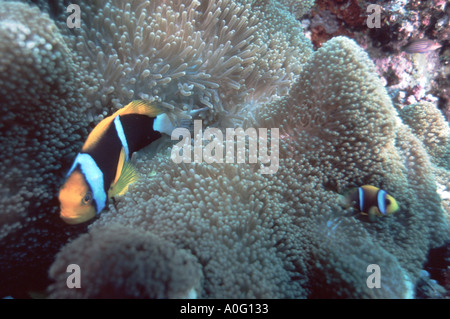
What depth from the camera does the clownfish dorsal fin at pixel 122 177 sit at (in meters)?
1.43

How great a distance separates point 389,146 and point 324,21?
7.95ft

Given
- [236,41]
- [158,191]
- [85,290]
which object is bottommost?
[85,290]

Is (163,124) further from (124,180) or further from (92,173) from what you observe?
(92,173)

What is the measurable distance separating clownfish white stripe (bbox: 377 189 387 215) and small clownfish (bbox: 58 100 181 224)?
4.28 feet

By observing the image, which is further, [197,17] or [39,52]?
[197,17]

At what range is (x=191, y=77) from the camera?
1845mm

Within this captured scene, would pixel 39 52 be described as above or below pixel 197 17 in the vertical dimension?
below

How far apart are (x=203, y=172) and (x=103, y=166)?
0.50 metres

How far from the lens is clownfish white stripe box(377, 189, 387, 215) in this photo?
1.54m

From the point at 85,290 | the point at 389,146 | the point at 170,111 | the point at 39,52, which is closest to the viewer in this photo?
the point at 85,290

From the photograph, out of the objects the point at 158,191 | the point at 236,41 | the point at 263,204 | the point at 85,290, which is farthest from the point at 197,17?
the point at 85,290

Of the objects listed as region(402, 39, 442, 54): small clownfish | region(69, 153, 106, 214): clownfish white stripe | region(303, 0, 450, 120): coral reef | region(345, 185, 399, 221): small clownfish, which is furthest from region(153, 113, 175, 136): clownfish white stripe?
region(402, 39, 442, 54): small clownfish

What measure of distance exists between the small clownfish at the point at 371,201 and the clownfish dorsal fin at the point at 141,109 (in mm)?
1177
